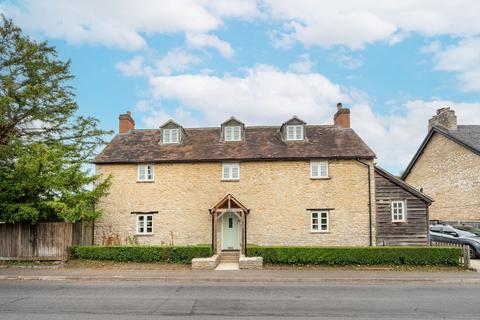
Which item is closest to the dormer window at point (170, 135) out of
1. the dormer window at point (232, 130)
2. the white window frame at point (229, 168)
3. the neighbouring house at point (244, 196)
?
the neighbouring house at point (244, 196)

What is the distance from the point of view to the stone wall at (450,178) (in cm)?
2900

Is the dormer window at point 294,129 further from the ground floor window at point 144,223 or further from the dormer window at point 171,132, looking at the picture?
the ground floor window at point 144,223

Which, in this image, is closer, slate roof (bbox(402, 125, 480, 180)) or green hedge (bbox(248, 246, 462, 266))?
green hedge (bbox(248, 246, 462, 266))

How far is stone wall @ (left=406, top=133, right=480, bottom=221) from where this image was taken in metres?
29.0

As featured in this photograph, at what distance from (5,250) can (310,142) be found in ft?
62.3

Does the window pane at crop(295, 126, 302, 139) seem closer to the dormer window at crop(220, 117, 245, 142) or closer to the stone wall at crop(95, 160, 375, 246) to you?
the stone wall at crop(95, 160, 375, 246)

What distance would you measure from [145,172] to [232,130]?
662 centimetres

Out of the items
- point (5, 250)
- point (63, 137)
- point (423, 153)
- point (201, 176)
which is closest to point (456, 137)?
point (423, 153)

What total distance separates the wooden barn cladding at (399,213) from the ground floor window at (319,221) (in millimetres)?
3208

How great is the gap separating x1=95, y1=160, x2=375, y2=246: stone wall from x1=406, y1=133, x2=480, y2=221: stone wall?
41.6 feet

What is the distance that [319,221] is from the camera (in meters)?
22.6

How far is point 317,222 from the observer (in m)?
22.6

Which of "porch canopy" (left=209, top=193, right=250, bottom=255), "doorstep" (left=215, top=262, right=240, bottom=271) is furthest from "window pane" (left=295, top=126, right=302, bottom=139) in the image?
"doorstep" (left=215, top=262, right=240, bottom=271)

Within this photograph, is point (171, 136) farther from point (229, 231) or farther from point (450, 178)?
point (450, 178)
